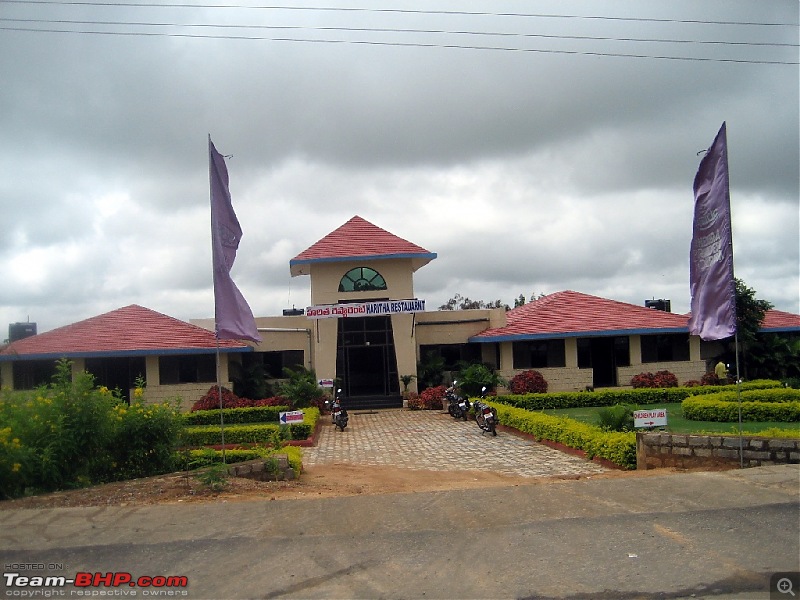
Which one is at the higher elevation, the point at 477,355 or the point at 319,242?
the point at 319,242

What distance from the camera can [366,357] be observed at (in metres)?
28.6

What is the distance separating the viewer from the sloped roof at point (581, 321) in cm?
2725

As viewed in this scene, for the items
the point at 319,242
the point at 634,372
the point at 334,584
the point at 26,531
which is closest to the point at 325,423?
the point at 319,242

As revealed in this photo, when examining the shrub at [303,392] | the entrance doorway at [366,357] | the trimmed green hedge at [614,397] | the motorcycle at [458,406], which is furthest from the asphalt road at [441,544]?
the entrance doorway at [366,357]

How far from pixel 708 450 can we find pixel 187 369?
20.2m

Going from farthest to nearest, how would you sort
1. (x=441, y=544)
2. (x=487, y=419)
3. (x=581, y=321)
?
(x=581, y=321), (x=487, y=419), (x=441, y=544)

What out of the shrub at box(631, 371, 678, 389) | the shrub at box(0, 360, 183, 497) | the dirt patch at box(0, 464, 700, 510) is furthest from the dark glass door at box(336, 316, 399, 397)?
the shrub at box(0, 360, 183, 497)

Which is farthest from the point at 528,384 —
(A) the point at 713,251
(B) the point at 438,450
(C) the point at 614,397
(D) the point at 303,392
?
(A) the point at 713,251

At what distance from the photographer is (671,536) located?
6.69m

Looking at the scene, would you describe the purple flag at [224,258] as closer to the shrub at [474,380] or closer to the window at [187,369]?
the shrub at [474,380]

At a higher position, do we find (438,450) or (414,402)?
(414,402)

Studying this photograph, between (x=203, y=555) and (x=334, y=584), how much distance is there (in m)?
1.46

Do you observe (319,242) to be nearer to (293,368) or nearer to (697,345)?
(293,368)

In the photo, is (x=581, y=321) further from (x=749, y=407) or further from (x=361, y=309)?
(x=749, y=407)
